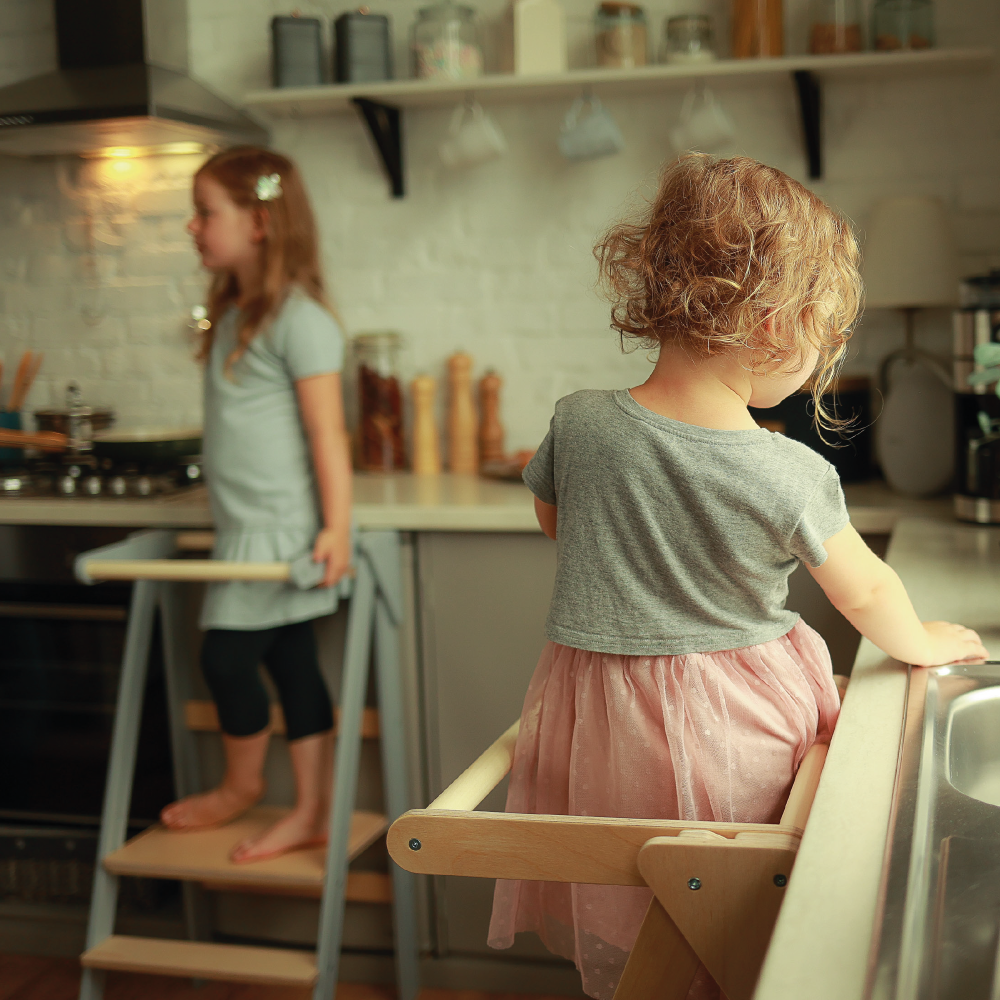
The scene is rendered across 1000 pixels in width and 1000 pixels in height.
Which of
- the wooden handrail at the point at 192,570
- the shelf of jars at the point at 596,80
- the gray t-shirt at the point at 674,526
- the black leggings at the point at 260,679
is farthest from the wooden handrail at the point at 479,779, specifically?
the shelf of jars at the point at 596,80

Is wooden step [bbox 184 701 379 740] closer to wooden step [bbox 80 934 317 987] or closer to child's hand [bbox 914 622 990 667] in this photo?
wooden step [bbox 80 934 317 987]

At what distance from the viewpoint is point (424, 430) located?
2406mm

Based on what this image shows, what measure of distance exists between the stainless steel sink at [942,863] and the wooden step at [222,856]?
1.21 m

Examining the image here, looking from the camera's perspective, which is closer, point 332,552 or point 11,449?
point 332,552

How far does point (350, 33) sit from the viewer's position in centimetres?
222

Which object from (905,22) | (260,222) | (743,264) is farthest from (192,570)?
(905,22)

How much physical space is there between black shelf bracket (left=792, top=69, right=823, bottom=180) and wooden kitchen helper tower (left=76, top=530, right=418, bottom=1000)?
3.74 feet

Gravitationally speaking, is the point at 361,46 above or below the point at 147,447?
above

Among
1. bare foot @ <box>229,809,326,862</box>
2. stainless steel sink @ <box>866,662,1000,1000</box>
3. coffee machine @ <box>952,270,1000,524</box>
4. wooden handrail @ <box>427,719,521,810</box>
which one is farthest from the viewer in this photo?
bare foot @ <box>229,809,326,862</box>

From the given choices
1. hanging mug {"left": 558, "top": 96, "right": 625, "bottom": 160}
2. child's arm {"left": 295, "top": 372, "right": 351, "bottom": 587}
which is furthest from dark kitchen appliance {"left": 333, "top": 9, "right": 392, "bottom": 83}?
child's arm {"left": 295, "top": 372, "right": 351, "bottom": 587}

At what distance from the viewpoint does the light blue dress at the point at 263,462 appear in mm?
1815

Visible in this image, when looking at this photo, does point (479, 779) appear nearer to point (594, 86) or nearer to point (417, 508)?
point (417, 508)

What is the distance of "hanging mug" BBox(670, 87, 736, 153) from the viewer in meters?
2.08

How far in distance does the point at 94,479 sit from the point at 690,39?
56.8 inches
